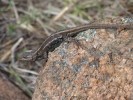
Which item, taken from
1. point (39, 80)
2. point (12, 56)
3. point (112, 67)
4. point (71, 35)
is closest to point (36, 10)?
point (12, 56)

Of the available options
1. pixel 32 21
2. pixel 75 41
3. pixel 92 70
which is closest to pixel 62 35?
pixel 75 41

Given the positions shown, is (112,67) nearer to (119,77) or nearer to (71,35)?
(119,77)

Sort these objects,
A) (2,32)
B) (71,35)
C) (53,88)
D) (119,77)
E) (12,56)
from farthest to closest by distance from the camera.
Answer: (2,32), (12,56), (71,35), (53,88), (119,77)

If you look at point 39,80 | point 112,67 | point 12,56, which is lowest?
point 12,56

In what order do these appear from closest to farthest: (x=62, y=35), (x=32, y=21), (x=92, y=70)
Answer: (x=92, y=70)
(x=62, y=35)
(x=32, y=21)

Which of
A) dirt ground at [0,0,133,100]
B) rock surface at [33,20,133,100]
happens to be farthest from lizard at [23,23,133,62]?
dirt ground at [0,0,133,100]

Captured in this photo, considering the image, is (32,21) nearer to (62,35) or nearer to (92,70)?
(62,35)

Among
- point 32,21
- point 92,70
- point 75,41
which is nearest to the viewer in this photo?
point 92,70

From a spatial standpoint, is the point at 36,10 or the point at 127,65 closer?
the point at 127,65
